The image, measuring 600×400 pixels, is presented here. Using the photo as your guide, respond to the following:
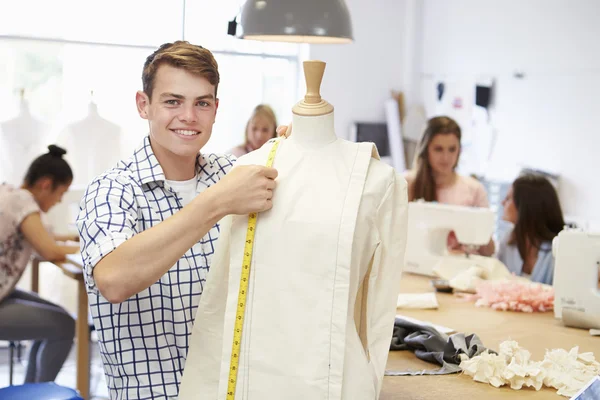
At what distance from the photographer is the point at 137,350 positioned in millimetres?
1832

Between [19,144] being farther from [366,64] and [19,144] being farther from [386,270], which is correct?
[386,270]

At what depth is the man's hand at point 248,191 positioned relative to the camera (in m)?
1.54

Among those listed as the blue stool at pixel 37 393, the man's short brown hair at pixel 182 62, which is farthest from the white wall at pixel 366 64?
the man's short brown hair at pixel 182 62

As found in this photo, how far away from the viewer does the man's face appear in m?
1.84

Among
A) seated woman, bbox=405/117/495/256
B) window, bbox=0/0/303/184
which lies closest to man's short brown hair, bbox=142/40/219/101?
seated woman, bbox=405/117/495/256

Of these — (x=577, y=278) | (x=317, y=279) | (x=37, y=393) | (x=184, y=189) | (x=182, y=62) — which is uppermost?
(x=182, y=62)

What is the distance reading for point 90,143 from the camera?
5484mm

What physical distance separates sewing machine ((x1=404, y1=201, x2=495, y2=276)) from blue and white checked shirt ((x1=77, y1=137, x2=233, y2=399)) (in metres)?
1.87

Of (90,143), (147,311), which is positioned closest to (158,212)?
(147,311)

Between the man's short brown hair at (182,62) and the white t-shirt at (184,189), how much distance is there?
23 cm

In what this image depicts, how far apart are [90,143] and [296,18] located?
3.06m

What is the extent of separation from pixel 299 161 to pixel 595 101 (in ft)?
13.9

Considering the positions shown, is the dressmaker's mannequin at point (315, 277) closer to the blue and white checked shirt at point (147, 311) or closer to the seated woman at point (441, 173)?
the blue and white checked shirt at point (147, 311)

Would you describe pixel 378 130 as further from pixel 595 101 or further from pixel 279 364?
pixel 279 364
